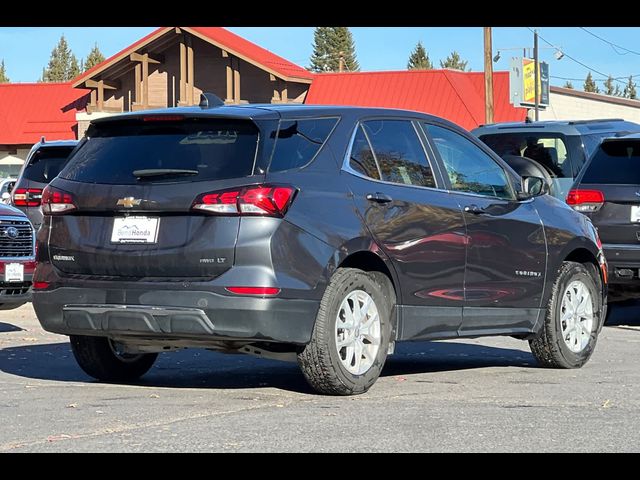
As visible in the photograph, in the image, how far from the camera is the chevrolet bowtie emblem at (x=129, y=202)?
7723mm

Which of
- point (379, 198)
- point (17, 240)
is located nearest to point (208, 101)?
point (379, 198)

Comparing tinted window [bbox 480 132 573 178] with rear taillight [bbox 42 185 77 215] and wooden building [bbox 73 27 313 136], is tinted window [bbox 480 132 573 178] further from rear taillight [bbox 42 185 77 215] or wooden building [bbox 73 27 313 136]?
wooden building [bbox 73 27 313 136]

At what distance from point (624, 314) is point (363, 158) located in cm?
762

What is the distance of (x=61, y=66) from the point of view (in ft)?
447

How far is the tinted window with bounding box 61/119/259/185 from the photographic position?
766 cm

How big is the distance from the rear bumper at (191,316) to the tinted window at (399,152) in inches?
48.6

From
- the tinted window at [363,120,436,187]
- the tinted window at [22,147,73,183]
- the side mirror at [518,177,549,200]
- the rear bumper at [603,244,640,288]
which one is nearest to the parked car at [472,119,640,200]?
the rear bumper at [603,244,640,288]

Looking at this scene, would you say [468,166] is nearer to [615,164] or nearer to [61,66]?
[615,164]

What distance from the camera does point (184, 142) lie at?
7.88m

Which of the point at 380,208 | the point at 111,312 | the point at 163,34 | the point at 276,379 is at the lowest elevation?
the point at 276,379
